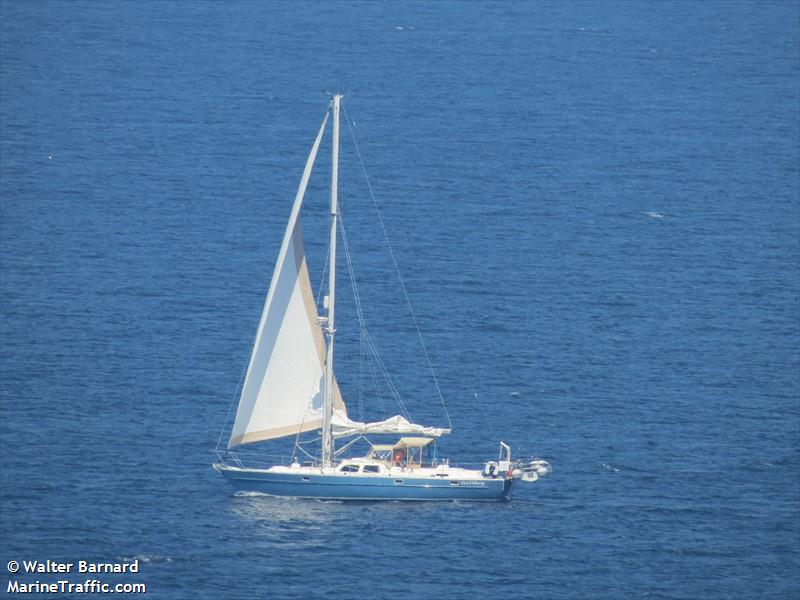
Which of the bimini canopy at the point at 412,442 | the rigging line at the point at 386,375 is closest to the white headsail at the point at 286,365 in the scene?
the bimini canopy at the point at 412,442

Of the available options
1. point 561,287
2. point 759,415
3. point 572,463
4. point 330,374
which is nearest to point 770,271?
point 561,287

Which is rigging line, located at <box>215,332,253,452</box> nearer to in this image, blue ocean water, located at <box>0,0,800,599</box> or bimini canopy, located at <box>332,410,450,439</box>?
blue ocean water, located at <box>0,0,800,599</box>

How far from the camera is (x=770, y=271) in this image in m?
175

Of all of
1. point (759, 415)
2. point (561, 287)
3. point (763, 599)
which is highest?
point (561, 287)

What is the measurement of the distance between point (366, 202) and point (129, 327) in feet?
141

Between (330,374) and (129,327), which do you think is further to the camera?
(129,327)

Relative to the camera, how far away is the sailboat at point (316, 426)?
123562 millimetres

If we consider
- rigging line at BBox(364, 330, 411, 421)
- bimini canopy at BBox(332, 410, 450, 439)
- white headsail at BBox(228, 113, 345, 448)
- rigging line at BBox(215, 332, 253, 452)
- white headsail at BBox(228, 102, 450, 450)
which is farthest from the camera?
rigging line at BBox(364, 330, 411, 421)

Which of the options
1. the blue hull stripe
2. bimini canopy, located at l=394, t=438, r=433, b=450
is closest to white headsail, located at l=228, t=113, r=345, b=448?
the blue hull stripe

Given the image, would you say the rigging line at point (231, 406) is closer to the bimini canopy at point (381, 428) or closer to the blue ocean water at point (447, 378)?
the blue ocean water at point (447, 378)

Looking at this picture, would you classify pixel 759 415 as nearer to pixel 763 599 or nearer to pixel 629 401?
pixel 629 401

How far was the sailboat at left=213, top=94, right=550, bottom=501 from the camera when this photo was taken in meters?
124

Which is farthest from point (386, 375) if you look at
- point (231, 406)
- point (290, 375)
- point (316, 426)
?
point (290, 375)

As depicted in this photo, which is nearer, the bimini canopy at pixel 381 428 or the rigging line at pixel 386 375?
the bimini canopy at pixel 381 428
